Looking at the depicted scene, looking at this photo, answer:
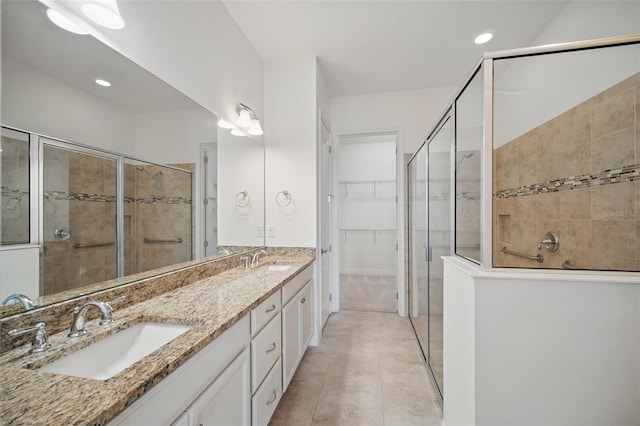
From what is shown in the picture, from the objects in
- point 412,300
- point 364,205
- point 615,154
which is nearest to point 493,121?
point 615,154

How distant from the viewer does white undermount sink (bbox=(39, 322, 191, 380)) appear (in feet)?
2.64

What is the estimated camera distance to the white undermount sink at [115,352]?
805 mm

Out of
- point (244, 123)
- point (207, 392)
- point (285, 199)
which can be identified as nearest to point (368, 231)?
point (285, 199)

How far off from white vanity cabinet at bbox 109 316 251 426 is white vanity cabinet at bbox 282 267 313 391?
19.2 inches

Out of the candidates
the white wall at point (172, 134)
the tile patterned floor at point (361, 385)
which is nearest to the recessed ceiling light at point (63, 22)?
the white wall at point (172, 134)

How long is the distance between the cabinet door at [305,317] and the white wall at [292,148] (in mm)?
489

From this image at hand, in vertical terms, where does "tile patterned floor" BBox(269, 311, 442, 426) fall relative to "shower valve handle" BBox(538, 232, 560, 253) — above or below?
below

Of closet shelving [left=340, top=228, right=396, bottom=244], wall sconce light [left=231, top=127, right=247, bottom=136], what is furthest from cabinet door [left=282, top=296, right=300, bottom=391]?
closet shelving [left=340, top=228, right=396, bottom=244]

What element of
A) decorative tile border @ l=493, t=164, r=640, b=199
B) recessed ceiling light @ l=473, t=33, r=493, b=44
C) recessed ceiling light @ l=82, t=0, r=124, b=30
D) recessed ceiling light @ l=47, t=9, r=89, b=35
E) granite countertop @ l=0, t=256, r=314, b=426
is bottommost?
granite countertop @ l=0, t=256, r=314, b=426

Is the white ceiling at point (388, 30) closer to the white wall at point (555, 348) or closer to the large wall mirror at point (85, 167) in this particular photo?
the large wall mirror at point (85, 167)

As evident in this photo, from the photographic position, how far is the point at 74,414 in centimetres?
53

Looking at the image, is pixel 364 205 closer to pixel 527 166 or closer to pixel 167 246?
pixel 527 166

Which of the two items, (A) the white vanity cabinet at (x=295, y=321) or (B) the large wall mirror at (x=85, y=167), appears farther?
(A) the white vanity cabinet at (x=295, y=321)

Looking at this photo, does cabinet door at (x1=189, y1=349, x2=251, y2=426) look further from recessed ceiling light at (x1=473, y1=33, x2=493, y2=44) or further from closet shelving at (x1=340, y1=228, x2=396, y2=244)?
closet shelving at (x1=340, y1=228, x2=396, y2=244)
